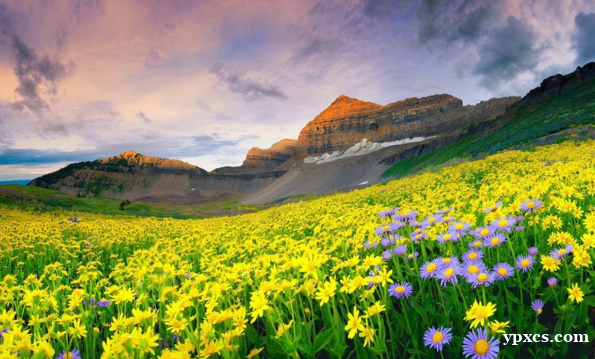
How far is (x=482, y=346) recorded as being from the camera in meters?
1.87

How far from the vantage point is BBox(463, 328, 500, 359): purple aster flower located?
1826mm

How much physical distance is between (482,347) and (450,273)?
796mm

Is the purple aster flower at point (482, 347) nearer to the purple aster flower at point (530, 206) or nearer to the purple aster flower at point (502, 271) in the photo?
the purple aster flower at point (502, 271)

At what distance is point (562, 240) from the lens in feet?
9.89

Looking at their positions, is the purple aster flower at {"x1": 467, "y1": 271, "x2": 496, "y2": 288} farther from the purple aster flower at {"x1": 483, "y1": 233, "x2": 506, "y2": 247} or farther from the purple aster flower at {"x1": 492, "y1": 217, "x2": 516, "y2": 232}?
the purple aster flower at {"x1": 492, "y1": 217, "x2": 516, "y2": 232}

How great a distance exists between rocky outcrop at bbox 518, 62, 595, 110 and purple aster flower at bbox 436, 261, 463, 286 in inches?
5139

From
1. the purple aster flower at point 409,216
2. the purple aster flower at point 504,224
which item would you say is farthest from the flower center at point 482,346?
the purple aster flower at point 409,216

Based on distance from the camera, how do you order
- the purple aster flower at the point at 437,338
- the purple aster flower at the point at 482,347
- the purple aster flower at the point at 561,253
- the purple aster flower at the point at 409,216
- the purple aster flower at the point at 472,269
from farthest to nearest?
the purple aster flower at the point at 409,216 → the purple aster flower at the point at 561,253 → the purple aster flower at the point at 472,269 → the purple aster flower at the point at 437,338 → the purple aster flower at the point at 482,347

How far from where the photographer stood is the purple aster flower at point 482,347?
1.83 meters

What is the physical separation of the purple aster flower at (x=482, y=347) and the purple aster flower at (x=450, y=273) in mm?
648

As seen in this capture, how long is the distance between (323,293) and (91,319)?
351 cm

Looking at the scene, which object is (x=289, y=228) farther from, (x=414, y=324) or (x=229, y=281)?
(x=414, y=324)

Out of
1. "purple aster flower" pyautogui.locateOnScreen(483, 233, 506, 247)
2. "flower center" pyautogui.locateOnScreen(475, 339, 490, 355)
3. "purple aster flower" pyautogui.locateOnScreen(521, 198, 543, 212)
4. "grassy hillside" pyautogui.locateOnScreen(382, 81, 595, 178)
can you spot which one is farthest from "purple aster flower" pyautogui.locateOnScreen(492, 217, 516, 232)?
"grassy hillside" pyautogui.locateOnScreen(382, 81, 595, 178)

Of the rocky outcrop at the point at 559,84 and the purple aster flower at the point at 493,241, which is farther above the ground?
the rocky outcrop at the point at 559,84
